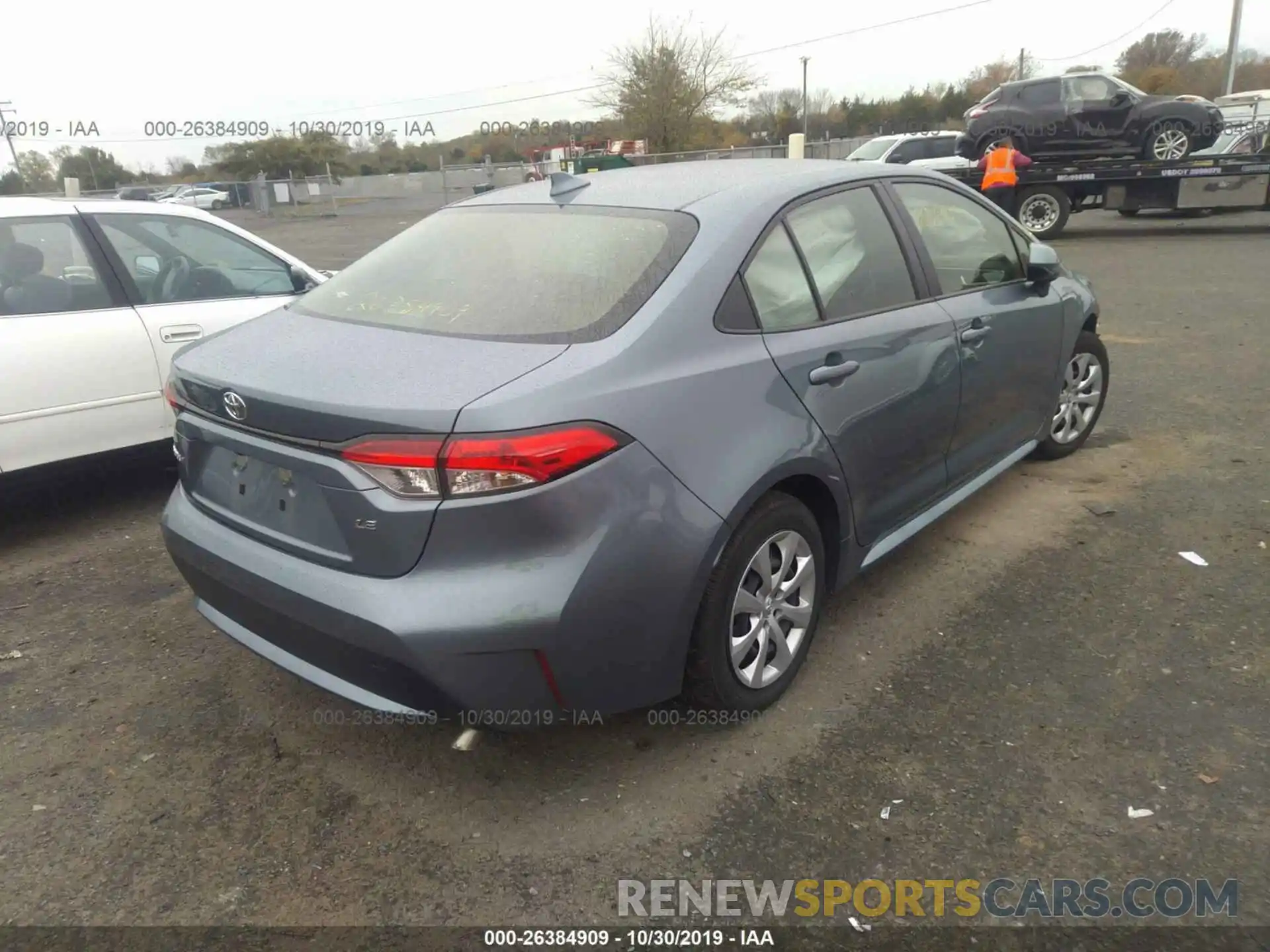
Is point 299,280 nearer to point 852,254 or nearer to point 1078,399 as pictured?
point 852,254

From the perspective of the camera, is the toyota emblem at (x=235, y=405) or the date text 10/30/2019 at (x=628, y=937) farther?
the toyota emblem at (x=235, y=405)

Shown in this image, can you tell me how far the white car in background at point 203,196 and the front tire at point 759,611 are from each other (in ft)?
109

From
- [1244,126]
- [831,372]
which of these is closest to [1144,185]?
[1244,126]

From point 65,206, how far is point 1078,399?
207 inches

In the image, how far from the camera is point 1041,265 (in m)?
4.09

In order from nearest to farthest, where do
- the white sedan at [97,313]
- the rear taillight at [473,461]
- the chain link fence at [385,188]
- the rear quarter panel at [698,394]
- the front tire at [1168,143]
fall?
the rear taillight at [473,461] < the rear quarter panel at [698,394] < the white sedan at [97,313] < the front tire at [1168,143] < the chain link fence at [385,188]

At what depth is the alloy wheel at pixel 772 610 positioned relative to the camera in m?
2.72

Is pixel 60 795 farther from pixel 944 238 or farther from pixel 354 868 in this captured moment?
pixel 944 238

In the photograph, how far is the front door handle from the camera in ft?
9.29

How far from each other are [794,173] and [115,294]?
330cm

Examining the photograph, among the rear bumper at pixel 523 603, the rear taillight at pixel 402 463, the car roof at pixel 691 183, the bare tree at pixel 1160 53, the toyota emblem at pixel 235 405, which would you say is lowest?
the rear bumper at pixel 523 603

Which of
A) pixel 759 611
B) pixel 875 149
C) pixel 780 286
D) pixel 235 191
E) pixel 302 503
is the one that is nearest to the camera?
pixel 302 503

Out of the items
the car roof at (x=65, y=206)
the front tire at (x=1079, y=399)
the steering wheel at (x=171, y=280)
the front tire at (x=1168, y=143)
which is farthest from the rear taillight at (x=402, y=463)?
the front tire at (x=1168, y=143)

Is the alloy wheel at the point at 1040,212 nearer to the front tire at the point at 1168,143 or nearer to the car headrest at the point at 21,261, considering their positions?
the front tire at the point at 1168,143
